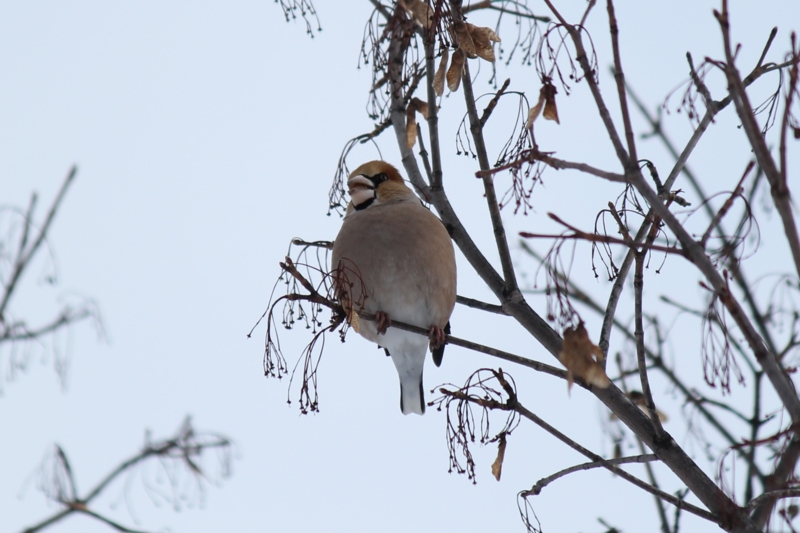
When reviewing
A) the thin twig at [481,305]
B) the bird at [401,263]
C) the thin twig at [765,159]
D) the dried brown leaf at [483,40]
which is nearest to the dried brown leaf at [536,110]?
the dried brown leaf at [483,40]

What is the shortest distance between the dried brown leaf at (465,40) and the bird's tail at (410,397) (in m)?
2.29

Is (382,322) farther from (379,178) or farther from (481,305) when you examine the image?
(379,178)

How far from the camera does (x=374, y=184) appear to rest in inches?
188

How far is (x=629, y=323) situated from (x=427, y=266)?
1256 millimetres

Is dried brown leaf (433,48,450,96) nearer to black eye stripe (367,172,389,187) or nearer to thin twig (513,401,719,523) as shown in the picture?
thin twig (513,401,719,523)

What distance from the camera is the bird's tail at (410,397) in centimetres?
467

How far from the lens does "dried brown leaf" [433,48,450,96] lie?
9.66ft

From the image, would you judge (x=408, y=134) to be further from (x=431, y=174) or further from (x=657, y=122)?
(x=657, y=122)

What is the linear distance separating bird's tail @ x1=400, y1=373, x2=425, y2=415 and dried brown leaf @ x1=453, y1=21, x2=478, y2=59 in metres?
2.29

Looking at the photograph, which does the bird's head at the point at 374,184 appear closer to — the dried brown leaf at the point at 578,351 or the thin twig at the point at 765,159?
the dried brown leaf at the point at 578,351

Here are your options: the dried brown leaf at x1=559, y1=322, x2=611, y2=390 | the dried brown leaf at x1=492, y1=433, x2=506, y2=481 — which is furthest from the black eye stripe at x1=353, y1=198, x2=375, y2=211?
the dried brown leaf at x1=559, y1=322, x2=611, y2=390

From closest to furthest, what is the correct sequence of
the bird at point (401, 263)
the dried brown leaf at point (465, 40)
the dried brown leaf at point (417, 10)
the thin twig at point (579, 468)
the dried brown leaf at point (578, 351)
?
the dried brown leaf at point (578, 351), the thin twig at point (579, 468), the dried brown leaf at point (465, 40), the dried brown leaf at point (417, 10), the bird at point (401, 263)

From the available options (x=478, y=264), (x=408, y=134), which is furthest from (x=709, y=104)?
(x=408, y=134)

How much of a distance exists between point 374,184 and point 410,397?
127 cm
